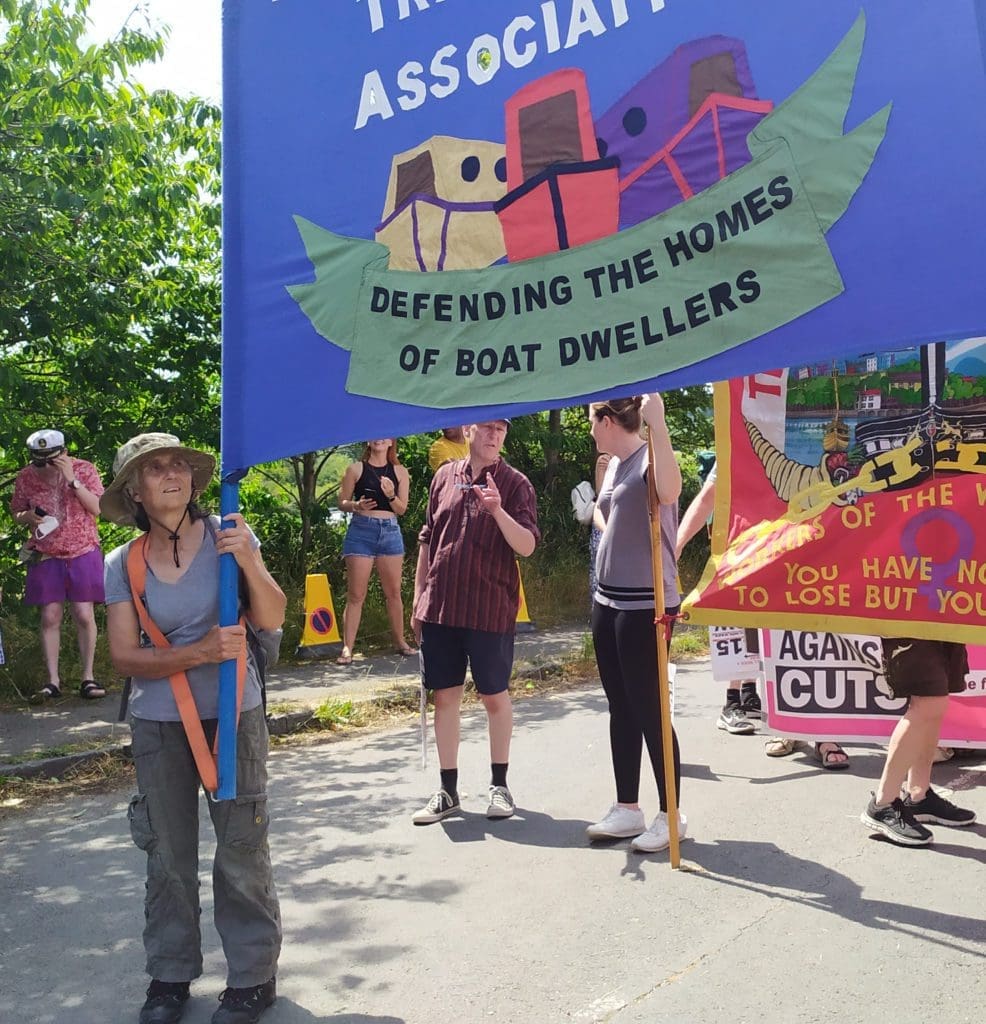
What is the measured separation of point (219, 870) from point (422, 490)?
10720 mm

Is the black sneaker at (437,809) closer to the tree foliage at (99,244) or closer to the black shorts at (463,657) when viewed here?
the black shorts at (463,657)

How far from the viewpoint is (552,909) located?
4.59 metres

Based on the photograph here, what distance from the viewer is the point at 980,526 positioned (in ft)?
16.5

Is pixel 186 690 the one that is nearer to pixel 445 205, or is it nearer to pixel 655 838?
pixel 445 205

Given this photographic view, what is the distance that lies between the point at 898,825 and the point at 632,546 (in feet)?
5.50

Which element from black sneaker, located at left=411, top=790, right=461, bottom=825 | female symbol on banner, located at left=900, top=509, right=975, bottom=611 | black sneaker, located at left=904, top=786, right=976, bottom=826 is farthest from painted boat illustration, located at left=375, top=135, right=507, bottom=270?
black sneaker, located at left=904, top=786, right=976, bottom=826

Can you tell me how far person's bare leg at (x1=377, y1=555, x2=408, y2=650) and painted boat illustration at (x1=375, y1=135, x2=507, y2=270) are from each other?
6.76m

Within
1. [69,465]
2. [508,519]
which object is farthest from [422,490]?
[508,519]

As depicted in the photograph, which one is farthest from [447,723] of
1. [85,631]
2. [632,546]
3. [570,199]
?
[85,631]

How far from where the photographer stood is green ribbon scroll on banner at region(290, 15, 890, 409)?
3074 millimetres

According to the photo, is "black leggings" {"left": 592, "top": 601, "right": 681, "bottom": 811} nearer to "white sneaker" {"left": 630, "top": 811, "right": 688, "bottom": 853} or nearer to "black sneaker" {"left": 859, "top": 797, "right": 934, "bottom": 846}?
"white sneaker" {"left": 630, "top": 811, "right": 688, "bottom": 853}

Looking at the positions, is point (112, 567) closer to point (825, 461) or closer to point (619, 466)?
point (619, 466)

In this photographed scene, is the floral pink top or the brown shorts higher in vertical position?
the floral pink top

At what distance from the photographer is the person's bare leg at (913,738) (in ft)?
16.9
